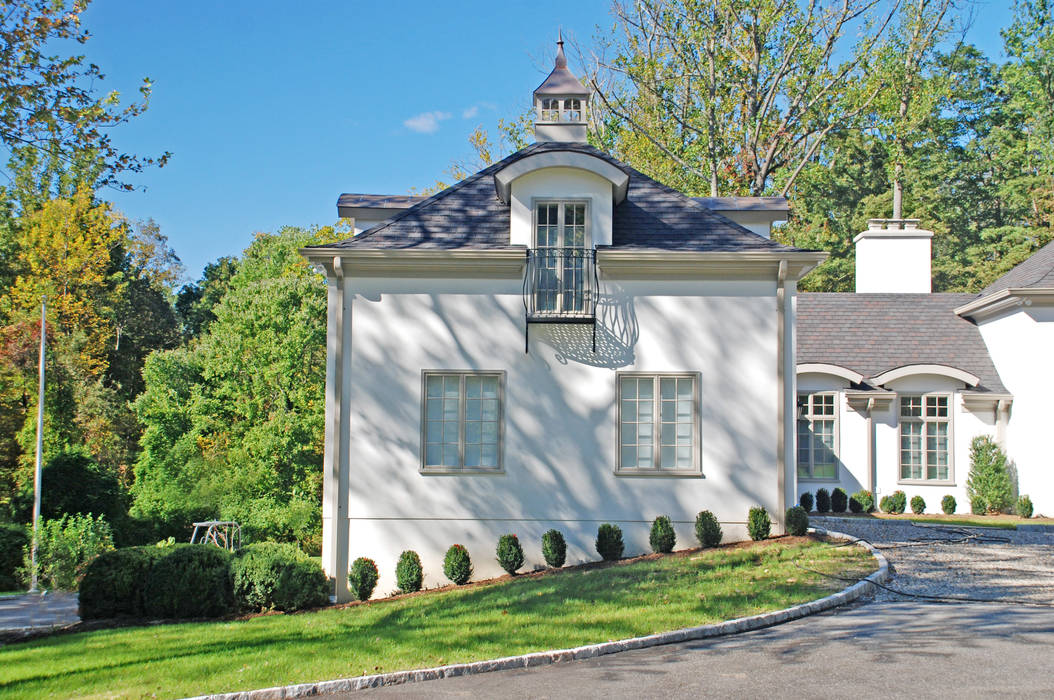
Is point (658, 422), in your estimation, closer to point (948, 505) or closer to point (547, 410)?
point (547, 410)

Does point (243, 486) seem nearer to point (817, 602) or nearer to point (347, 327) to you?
point (347, 327)

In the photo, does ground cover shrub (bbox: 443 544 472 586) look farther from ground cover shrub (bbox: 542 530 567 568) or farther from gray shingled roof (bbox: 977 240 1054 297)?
gray shingled roof (bbox: 977 240 1054 297)

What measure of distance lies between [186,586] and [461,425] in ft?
15.4

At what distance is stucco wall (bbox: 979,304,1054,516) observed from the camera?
21.4 metres

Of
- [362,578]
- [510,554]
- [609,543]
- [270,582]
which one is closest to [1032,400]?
[609,543]

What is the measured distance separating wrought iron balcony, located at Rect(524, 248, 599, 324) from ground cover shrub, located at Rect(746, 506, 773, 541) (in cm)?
403

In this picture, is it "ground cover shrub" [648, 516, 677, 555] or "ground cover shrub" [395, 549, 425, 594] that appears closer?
"ground cover shrub" [395, 549, 425, 594]

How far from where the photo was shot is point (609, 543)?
13.8 metres

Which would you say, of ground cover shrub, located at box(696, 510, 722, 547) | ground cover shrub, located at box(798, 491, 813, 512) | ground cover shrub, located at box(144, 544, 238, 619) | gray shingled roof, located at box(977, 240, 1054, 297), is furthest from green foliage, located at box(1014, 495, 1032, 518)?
ground cover shrub, located at box(144, 544, 238, 619)

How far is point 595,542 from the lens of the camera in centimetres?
1406

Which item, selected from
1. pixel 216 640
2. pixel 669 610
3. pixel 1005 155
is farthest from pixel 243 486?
pixel 1005 155

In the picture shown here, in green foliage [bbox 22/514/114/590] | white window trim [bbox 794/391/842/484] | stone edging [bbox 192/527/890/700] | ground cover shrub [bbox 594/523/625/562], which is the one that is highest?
white window trim [bbox 794/391/842/484]

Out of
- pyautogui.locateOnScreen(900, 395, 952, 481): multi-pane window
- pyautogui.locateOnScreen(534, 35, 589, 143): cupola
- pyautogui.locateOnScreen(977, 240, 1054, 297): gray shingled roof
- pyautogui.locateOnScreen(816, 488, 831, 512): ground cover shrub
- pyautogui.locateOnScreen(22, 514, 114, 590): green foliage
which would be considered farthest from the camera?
pyautogui.locateOnScreen(900, 395, 952, 481): multi-pane window

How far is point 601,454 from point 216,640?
6688mm
